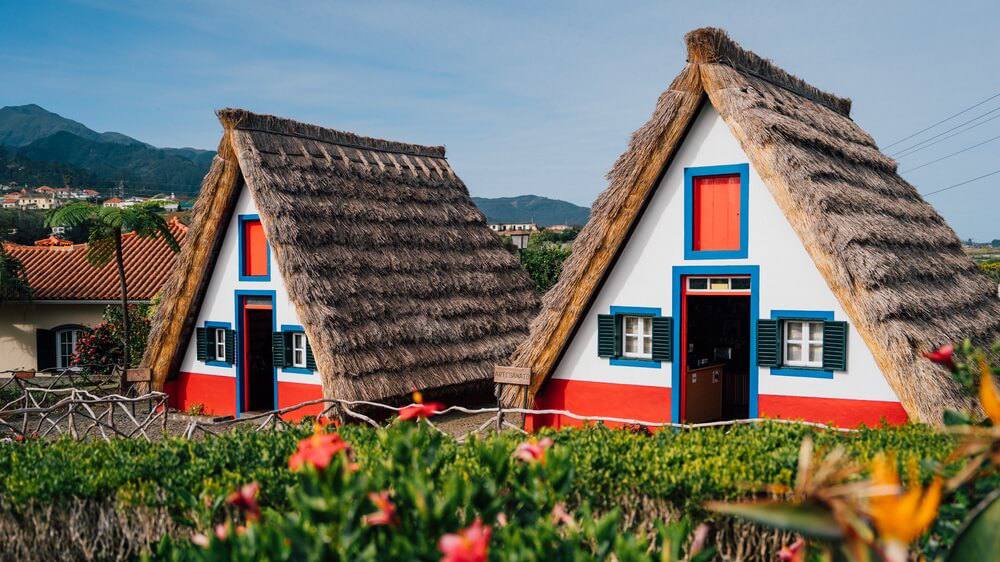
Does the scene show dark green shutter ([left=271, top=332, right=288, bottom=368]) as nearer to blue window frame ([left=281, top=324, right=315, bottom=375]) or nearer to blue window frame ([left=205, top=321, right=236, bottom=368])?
blue window frame ([left=281, top=324, right=315, bottom=375])

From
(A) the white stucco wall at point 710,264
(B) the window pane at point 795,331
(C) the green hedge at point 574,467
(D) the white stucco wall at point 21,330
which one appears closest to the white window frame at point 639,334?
(A) the white stucco wall at point 710,264

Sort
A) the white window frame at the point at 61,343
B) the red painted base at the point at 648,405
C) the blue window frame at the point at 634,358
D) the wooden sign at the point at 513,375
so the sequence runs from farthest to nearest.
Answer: the white window frame at the point at 61,343 → the wooden sign at the point at 513,375 → the blue window frame at the point at 634,358 → the red painted base at the point at 648,405

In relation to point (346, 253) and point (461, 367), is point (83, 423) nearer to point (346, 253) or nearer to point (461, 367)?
point (346, 253)

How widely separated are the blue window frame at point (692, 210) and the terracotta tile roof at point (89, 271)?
15.3 metres

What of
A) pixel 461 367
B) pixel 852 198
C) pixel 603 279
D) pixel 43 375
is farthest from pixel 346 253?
pixel 43 375

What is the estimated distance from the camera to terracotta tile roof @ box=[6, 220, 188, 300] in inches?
856

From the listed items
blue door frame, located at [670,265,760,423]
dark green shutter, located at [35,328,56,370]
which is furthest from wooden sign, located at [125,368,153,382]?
blue door frame, located at [670,265,760,423]

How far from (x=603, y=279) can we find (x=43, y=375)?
16.9 metres

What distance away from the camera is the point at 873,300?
9039mm

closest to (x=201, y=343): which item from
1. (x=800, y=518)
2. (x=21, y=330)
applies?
(x=21, y=330)

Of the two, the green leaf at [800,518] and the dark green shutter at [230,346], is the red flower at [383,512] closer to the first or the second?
the green leaf at [800,518]

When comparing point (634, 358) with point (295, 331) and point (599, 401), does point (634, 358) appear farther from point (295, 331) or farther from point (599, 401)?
point (295, 331)

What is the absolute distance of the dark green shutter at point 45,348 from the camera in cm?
2150

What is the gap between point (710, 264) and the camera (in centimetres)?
1076
